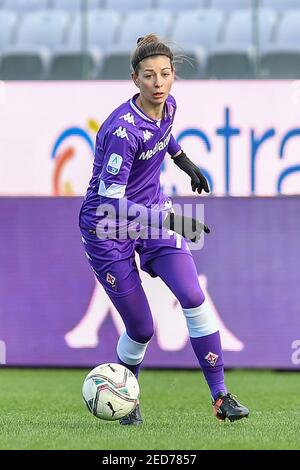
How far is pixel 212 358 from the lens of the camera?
5684 millimetres

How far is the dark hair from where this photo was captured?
219 inches

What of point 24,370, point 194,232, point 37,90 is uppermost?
point 37,90

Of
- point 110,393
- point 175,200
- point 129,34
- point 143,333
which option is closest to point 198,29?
point 129,34

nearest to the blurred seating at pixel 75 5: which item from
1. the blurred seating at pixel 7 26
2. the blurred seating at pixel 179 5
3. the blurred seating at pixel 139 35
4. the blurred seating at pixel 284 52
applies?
the blurred seating at pixel 139 35

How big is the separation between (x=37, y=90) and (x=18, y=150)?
68 cm

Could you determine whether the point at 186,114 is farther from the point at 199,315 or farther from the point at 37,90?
the point at 199,315

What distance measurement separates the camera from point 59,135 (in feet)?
38.9

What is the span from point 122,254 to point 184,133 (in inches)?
235

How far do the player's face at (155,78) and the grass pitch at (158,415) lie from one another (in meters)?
1.67

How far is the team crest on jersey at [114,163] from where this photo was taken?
5.42 metres

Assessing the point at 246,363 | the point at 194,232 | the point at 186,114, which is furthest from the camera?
the point at 186,114

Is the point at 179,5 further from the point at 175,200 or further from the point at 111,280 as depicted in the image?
the point at 111,280

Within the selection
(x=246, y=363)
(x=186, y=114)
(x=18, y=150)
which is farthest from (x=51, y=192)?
(x=246, y=363)

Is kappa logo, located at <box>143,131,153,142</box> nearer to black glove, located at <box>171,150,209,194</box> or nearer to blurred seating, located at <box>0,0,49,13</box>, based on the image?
black glove, located at <box>171,150,209,194</box>
